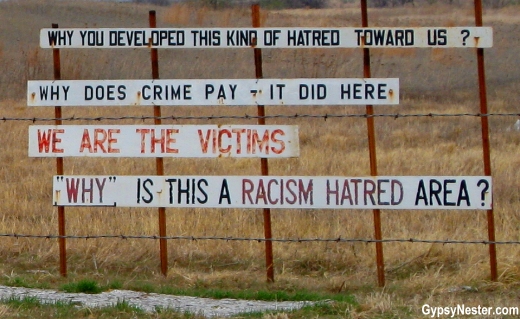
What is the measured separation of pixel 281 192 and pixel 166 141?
111 cm

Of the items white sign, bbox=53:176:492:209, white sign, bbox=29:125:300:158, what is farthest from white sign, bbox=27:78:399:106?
white sign, bbox=53:176:492:209

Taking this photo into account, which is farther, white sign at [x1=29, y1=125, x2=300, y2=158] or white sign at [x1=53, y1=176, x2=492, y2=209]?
white sign at [x1=29, y1=125, x2=300, y2=158]

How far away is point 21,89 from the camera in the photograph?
78.1 ft

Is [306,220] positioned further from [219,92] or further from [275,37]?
[275,37]

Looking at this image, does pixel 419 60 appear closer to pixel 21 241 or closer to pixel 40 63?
pixel 40 63

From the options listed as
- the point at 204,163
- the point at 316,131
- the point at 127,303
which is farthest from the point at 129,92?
the point at 316,131

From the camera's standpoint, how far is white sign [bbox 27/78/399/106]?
6977mm

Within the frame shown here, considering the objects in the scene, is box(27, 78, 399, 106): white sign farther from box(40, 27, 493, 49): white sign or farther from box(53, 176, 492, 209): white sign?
box(53, 176, 492, 209): white sign

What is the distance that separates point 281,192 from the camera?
23.0 ft

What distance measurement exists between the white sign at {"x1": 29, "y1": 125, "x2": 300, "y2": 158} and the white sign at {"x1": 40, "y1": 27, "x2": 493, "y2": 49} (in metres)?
0.73

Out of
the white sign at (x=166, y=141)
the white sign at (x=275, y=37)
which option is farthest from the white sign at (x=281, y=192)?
the white sign at (x=275, y=37)

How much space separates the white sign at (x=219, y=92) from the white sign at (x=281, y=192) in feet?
2.19

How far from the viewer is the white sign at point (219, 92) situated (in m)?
6.98

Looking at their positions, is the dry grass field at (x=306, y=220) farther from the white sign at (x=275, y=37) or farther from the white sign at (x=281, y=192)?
Result: the white sign at (x=275, y=37)
